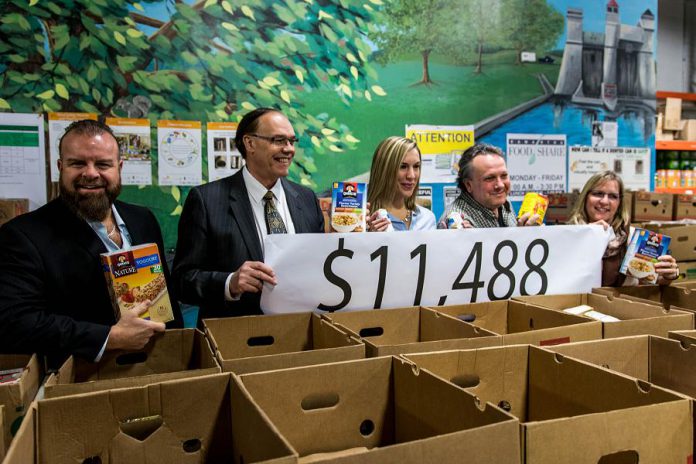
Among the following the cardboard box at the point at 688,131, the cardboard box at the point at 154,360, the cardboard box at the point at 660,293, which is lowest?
the cardboard box at the point at 154,360

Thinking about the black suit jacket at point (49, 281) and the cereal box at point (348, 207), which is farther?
the cereal box at point (348, 207)

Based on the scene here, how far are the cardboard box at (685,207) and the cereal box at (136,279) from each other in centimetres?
476

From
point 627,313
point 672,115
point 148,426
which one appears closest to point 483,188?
point 627,313

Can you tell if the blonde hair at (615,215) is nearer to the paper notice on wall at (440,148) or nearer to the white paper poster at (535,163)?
the paper notice on wall at (440,148)

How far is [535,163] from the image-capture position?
5.13 metres

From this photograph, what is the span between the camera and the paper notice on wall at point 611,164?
5.32 meters

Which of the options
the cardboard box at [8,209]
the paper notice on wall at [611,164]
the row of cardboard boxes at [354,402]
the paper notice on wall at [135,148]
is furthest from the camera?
the paper notice on wall at [611,164]

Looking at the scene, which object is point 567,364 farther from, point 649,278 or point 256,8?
point 256,8

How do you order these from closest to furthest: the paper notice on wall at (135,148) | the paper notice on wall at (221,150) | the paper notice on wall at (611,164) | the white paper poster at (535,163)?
the paper notice on wall at (135,148) → the paper notice on wall at (221,150) → the white paper poster at (535,163) → the paper notice on wall at (611,164)

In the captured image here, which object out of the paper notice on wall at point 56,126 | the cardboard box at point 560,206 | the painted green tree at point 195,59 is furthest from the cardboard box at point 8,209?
the cardboard box at point 560,206

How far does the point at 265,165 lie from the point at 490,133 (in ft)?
9.91

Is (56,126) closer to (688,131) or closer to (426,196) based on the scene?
(426,196)

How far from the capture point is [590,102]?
5332mm

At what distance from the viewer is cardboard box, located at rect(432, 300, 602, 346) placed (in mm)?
1521
